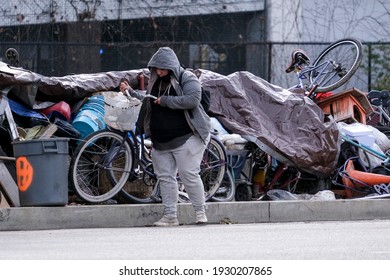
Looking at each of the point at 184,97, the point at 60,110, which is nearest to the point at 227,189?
the point at 60,110

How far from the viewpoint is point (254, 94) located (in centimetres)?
1541

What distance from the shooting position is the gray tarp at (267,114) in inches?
588

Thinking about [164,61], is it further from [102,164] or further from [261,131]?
[261,131]

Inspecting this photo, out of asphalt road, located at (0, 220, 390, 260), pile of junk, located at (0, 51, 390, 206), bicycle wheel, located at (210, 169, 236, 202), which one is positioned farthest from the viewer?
bicycle wheel, located at (210, 169, 236, 202)

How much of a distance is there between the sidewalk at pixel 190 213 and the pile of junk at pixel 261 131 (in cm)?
81

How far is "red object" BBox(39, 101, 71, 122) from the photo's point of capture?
14320 mm

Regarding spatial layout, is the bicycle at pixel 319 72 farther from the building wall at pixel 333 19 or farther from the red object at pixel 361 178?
the building wall at pixel 333 19

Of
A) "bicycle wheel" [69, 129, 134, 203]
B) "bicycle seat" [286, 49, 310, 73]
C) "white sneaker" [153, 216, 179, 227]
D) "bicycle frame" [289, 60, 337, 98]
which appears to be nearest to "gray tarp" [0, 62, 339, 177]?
"bicycle frame" [289, 60, 337, 98]

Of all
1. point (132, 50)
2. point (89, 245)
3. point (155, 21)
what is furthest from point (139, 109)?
point (155, 21)

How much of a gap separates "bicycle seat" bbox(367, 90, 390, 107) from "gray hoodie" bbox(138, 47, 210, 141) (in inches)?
212

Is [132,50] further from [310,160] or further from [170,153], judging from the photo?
[170,153]

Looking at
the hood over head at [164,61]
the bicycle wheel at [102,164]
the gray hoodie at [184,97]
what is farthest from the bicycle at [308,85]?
the hood over head at [164,61]

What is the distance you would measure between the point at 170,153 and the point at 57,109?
2.10m

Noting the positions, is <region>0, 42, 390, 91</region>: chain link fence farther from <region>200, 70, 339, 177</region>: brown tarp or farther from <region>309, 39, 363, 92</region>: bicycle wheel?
<region>200, 70, 339, 177</region>: brown tarp
